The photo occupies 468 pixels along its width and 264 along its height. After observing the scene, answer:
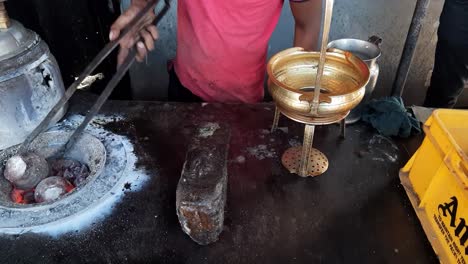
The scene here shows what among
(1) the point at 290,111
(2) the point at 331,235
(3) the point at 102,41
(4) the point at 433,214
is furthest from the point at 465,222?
(3) the point at 102,41

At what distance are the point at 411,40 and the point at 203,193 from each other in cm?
165

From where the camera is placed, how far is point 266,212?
1487 mm

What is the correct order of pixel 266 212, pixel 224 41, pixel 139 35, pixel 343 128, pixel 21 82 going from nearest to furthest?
pixel 266 212 → pixel 21 82 → pixel 343 128 → pixel 139 35 → pixel 224 41

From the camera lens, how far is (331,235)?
141 centimetres

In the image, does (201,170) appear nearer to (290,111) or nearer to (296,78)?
(290,111)

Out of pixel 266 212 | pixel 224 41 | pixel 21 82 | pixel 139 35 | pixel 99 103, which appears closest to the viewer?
pixel 266 212

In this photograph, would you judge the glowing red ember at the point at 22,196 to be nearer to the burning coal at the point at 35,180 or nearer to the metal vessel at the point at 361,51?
the burning coal at the point at 35,180

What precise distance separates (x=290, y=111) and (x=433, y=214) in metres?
0.67

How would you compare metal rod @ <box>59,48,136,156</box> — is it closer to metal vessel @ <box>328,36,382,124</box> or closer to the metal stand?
the metal stand

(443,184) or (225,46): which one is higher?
(225,46)

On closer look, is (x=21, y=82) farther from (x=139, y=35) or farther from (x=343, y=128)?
(x=343, y=128)

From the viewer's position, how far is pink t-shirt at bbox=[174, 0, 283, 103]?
2.02 metres

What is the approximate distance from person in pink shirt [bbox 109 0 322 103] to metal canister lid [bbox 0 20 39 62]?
0.42 m

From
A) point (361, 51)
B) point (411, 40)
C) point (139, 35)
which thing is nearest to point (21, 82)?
point (139, 35)
